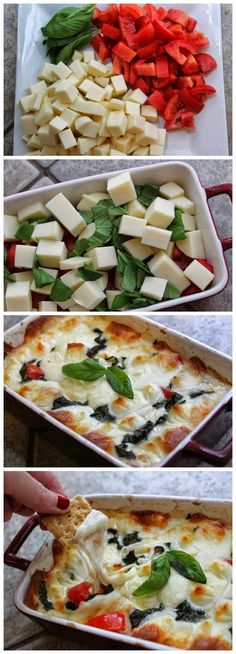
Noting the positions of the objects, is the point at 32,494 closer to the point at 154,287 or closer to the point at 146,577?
the point at 146,577

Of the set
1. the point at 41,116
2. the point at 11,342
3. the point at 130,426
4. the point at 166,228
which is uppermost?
the point at 41,116

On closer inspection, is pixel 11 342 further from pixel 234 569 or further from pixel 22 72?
pixel 22 72

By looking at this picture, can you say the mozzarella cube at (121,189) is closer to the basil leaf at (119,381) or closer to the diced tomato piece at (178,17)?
the basil leaf at (119,381)

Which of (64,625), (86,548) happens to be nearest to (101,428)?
(86,548)

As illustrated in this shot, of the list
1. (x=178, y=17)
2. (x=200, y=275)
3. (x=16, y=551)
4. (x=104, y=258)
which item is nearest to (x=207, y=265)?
(x=200, y=275)

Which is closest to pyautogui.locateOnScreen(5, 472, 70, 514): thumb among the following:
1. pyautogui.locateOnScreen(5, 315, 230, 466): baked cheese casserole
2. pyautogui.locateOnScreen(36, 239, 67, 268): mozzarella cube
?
pyautogui.locateOnScreen(5, 315, 230, 466): baked cheese casserole
